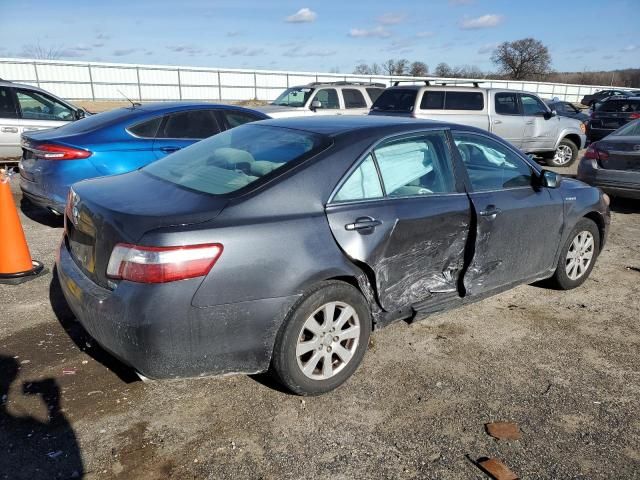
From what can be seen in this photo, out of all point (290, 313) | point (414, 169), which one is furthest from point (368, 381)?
point (414, 169)

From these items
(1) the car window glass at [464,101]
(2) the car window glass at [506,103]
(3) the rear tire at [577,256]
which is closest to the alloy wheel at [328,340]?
(3) the rear tire at [577,256]

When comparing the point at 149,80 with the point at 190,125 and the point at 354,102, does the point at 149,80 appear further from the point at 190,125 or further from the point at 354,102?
the point at 190,125

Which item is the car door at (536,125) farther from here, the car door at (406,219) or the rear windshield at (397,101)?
the car door at (406,219)

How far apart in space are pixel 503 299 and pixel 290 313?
8.61ft

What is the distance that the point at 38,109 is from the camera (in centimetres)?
891

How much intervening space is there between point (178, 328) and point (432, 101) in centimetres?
985

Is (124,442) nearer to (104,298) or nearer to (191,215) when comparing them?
(104,298)

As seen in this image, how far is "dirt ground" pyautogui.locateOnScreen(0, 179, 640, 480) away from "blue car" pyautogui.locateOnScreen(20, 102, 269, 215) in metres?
1.87

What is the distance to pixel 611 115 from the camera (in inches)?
595

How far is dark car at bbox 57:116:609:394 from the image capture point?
102 inches

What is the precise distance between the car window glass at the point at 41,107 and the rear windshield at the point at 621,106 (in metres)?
14.3

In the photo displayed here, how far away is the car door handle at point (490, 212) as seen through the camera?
3.72 m

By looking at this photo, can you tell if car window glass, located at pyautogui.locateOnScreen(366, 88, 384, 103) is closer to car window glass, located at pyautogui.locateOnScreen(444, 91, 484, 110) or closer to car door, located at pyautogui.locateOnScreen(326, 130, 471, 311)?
car window glass, located at pyautogui.locateOnScreen(444, 91, 484, 110)

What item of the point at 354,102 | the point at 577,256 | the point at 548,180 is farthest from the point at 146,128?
the point at 354,102
